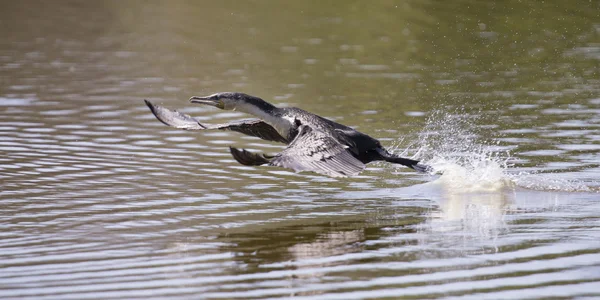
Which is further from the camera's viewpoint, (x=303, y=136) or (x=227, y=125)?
(x=227, y=125)

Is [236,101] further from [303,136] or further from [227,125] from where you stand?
[303,136]

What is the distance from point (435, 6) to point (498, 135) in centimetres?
1688

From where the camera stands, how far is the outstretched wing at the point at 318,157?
28.2 feet

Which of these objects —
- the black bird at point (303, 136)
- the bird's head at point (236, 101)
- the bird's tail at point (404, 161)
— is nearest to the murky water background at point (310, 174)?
the bird's tail at point (404, 161)

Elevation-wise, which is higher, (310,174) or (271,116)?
(271,116)

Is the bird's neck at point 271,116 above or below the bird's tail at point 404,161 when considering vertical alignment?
above

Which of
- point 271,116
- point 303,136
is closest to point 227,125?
point 271,116

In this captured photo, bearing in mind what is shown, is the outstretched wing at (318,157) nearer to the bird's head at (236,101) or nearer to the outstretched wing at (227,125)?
the bird's head at (236,101)

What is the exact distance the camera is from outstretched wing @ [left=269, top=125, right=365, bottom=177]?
859 centimetres

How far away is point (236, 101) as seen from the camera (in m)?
10.4

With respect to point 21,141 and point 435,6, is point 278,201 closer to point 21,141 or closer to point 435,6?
point 21,141

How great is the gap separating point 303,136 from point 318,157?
58cm

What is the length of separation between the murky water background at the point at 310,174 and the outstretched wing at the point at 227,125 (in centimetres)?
61

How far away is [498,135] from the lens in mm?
13586
